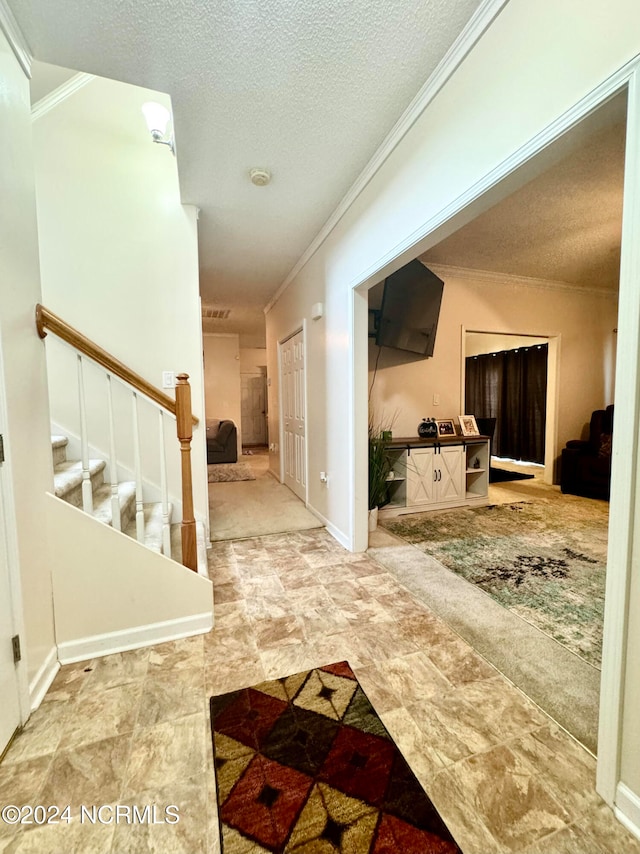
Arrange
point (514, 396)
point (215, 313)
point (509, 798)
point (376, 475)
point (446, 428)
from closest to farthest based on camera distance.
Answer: point (509, 798) < point (376, 475) < point (446, 428) < point (215, 313) < point (514, 396)

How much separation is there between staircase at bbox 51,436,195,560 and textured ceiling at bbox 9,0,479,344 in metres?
1.84

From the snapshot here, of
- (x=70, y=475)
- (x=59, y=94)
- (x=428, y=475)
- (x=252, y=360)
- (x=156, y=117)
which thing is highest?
(x=59, y=94)

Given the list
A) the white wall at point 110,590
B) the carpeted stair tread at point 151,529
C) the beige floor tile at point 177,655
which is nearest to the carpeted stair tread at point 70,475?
the white wall at point 110,590

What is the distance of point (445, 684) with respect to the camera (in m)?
1.46

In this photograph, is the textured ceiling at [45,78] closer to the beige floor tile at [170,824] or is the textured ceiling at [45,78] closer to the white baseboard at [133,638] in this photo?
the white baseboard at [133,638]

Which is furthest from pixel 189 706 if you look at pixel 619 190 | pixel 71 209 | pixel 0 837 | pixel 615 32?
pixel 619 190

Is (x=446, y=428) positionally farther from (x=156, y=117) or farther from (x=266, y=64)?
(x=156, y=117)

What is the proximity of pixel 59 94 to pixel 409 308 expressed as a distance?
3.13 metres

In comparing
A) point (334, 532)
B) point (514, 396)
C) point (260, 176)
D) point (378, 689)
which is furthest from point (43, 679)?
point (514, 396)

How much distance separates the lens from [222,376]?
25.2 feet

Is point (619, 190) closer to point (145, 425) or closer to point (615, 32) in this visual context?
point (615, 32)

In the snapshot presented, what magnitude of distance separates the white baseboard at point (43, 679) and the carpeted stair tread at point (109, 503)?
0.58m

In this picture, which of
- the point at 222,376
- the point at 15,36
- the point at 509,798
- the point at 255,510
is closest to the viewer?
the point at 509,798

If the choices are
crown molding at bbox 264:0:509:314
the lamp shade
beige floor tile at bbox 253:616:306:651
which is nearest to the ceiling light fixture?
the lamp shade
